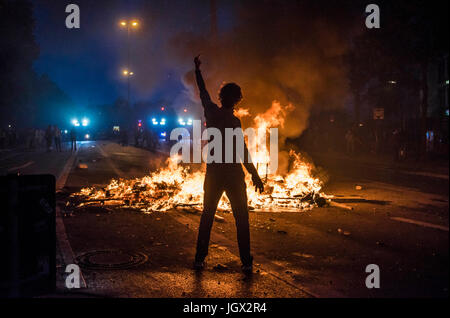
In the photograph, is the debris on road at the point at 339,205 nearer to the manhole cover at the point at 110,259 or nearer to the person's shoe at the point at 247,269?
the person's shoe at the point at 247,269

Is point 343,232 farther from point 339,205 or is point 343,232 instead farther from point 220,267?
point 220,267

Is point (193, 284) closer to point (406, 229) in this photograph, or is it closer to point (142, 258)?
Answer: point (142, 258)

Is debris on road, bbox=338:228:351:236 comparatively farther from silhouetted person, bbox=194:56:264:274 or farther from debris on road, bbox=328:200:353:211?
silhouetted person, bbox=194:56:264:274

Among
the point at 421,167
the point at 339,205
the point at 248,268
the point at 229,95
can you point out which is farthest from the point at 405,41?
the point at 248,268

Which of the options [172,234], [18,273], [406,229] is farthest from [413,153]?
[18,273]

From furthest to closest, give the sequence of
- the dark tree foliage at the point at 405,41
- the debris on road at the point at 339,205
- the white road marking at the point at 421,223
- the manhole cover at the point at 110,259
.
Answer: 1. the dark tree foliage at the point at 405,41
2. the debris on road at the point at 339,205
3. the white road marking at the point at 421,223
4. the manhole cover at the point at 110,259

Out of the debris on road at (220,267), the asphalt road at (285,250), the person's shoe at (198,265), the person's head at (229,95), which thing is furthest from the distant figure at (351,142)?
the person's shoe at (198,265)

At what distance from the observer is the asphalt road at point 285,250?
14.6ft

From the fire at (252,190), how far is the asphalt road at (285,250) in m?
0.66

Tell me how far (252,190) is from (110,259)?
4821 millimetres

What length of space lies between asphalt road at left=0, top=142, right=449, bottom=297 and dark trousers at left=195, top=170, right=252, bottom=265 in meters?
0.24

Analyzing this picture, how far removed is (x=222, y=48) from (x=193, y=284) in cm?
911

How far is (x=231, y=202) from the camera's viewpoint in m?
5.08
